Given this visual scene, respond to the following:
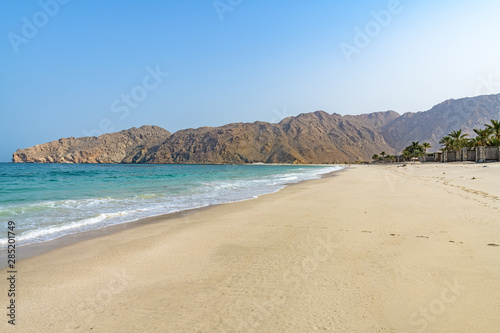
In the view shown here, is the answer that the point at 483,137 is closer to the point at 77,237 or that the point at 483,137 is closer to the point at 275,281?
the point at 275,281

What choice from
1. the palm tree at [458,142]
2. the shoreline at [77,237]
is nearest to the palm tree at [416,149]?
the palm tree at [458,142]

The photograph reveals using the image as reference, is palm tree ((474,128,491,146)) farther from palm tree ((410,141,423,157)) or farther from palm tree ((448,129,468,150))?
palm tree ((410,141,423,157))

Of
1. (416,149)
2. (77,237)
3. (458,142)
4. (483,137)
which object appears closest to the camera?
(77,237)

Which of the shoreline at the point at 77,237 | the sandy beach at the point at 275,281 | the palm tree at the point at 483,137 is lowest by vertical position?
the shoreline at the point at 77,237

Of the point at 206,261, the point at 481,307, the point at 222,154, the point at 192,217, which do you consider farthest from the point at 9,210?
the point at 222,154

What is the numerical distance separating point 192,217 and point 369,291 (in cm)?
739

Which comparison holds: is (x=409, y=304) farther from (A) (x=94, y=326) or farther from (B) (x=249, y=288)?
(A) (x=94, y=326)

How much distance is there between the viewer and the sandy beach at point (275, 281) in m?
3.02

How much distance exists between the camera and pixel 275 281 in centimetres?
401

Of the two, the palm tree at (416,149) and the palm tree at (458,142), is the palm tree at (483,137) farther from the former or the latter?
the palm tree at (416,149)

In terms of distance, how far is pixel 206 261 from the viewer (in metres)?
5.06

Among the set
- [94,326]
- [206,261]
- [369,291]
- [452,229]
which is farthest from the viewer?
[452,229]

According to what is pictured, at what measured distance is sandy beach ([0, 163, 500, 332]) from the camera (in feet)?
9.92

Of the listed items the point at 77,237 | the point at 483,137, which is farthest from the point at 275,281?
the point at 483,137
